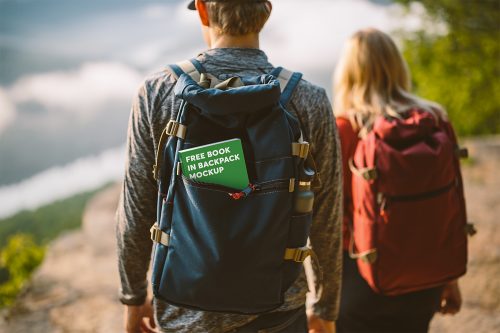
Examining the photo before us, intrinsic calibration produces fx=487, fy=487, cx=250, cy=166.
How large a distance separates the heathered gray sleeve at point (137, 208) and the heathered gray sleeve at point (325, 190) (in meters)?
0.46

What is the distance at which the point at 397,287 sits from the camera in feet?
7.32

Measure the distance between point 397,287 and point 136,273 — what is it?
49.3 inches

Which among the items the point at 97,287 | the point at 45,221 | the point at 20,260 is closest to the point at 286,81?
the point at 97,287

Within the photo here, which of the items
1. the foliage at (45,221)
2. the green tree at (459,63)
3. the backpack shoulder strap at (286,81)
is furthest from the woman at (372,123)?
the green tree at (459,63)

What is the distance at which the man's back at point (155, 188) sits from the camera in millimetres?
1419

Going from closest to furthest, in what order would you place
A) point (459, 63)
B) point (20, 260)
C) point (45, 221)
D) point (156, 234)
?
point (156, 234) → point (20, 260) → point (45, 221) → point (459, 63)

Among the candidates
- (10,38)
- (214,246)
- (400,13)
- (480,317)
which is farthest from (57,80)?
(214,246)

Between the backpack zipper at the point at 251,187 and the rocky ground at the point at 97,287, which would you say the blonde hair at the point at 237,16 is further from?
the rocky ground at the point at 97,287

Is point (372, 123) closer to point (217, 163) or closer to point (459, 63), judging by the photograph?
point (217, 163)

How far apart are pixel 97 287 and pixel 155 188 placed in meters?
3.54

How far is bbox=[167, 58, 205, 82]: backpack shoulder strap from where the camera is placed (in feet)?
4.55

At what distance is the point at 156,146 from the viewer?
57.1 inches

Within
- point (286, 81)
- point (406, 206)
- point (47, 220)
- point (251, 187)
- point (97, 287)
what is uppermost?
point (286, 81)

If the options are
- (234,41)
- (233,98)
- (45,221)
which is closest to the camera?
(233,98)
